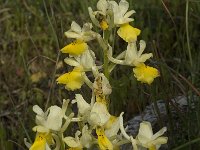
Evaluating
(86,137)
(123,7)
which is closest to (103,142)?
(86,137)

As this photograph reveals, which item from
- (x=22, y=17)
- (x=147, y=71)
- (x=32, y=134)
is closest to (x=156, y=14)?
(x=22, y=17)

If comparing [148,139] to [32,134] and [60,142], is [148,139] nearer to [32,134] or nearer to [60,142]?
[60,142]

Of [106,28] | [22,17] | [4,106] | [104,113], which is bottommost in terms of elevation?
[4,106]

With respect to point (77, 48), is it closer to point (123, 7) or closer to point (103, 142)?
point (123, 7)

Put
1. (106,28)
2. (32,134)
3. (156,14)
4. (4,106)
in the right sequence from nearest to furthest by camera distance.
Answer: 1. (106,28)
2. (32,134)
3. (4,106)
4. (156,14)

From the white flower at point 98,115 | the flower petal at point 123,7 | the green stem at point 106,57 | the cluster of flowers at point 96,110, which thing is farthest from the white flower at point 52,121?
the flower petal at point 123,7

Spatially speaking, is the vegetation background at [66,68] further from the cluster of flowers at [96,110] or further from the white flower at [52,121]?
the white flower at [52,121]
